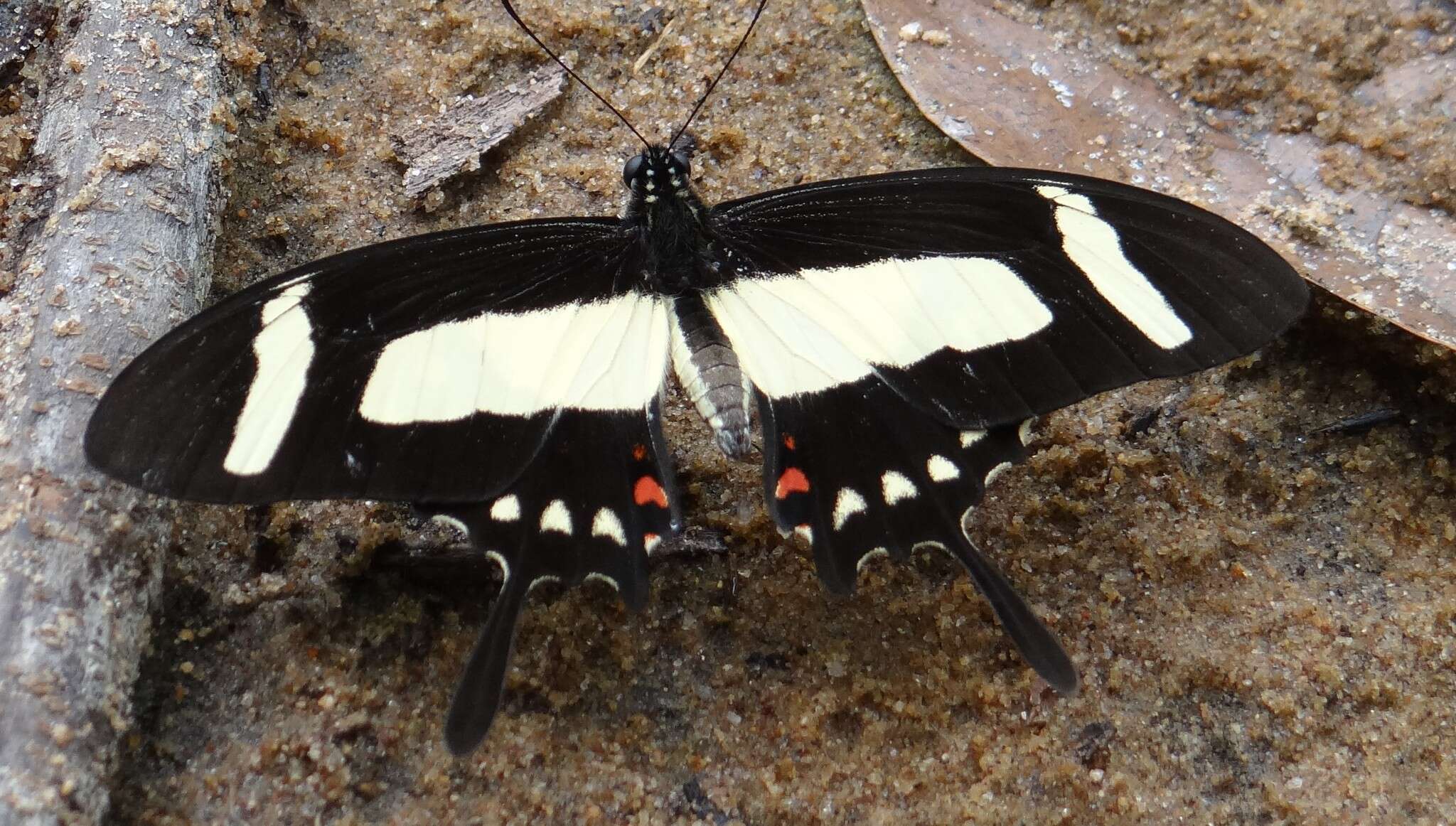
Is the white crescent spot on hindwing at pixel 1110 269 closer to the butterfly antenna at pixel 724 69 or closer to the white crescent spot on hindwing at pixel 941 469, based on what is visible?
the white crescent spot on hindwing at pixel 941 469

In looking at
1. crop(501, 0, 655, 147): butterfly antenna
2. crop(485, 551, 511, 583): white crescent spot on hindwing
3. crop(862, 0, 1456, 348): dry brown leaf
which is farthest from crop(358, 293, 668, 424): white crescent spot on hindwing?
crop(862, 0, 1456, 348): dry brown leaf

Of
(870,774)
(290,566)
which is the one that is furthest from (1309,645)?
(290,566)

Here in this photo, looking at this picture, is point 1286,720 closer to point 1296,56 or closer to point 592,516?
→ point 592,516

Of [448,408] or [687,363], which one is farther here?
[687,363]

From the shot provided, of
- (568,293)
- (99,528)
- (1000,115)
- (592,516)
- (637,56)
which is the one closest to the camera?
(99,528)

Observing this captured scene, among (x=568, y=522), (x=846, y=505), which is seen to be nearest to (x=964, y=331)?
(x=846, y=505)

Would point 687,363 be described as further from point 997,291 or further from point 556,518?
point 997,291
